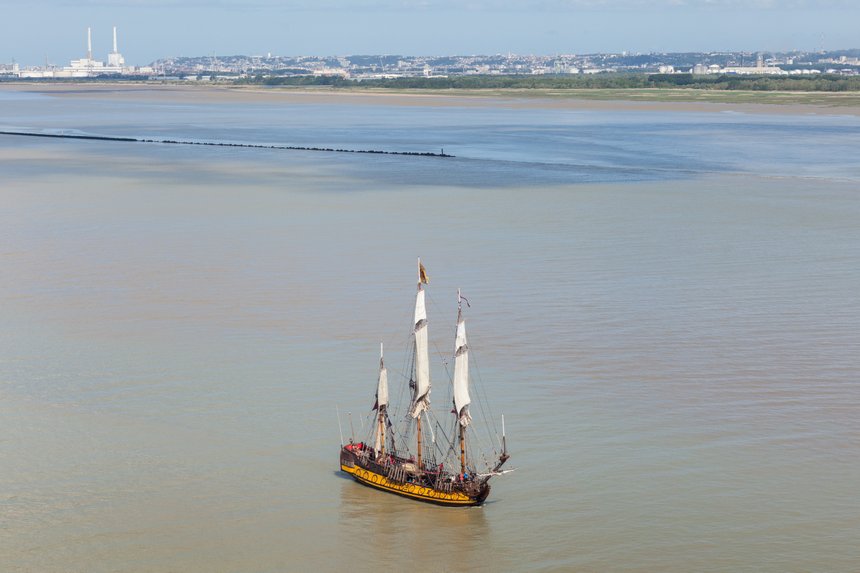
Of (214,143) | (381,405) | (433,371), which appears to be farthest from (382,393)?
(214,143)

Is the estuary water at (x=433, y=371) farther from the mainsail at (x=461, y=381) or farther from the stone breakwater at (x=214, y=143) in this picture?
the stone breakwater at (x=214, y=143)

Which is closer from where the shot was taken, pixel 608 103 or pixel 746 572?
pixel 746 572

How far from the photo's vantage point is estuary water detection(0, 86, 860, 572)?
17.1 meters

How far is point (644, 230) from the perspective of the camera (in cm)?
4181

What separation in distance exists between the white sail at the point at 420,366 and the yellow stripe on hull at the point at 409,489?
1398 millimetres

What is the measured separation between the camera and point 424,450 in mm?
20594

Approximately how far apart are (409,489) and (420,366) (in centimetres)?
216

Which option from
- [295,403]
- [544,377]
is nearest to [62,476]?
[295,403]

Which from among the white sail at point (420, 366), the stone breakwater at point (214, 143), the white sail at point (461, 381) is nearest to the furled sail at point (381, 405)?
the white sail at point (420, 366)

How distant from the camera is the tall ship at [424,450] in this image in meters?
18.2

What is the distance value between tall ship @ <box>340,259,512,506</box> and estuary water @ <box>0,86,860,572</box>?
1.05ft

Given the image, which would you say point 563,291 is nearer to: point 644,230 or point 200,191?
point 644,230

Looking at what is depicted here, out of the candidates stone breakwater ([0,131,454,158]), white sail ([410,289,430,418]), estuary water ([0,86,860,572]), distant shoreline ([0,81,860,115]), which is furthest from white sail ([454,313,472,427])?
distant shoreline ([0,81,860,115])

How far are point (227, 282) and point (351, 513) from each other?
15.3 m
